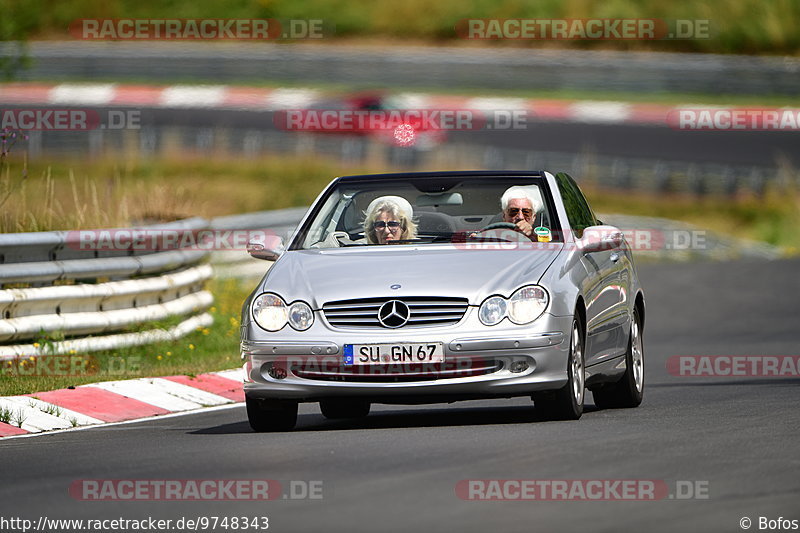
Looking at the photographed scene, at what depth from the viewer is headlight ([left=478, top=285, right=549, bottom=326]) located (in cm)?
1021

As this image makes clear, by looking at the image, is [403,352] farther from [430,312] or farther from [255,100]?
[255,100]

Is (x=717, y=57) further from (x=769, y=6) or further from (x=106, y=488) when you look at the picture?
(x=106, y=488)

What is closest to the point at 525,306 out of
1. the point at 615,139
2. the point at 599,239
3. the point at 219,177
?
the point at 599,239

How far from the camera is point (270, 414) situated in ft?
35.4

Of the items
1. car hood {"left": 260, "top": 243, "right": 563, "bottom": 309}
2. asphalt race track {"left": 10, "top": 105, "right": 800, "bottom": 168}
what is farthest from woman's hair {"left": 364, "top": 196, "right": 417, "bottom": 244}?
asphalt race track {"left": 10, "top": 105, "right": 800, "bottom": 168}

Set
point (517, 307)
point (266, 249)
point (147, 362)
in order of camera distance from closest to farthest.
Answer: point (517, 307) < point (266, 249) < point (147, 362)

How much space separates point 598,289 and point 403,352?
1.77m

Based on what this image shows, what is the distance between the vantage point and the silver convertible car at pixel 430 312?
10.2m

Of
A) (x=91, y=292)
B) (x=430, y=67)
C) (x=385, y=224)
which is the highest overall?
(x=430, y=67)

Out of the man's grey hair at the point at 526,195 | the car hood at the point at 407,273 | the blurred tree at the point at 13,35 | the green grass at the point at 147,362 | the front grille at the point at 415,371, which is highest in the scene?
the blurred tree at the point at 13,35

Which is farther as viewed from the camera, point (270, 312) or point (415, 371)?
point (270, 312)

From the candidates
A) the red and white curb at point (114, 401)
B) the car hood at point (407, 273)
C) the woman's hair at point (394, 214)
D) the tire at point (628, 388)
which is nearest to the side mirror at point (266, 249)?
the car hood at point (407, 273)

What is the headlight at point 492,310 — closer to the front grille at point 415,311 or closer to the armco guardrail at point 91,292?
the front grille at point 415,311

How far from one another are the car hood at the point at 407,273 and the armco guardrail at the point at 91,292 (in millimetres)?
3399
